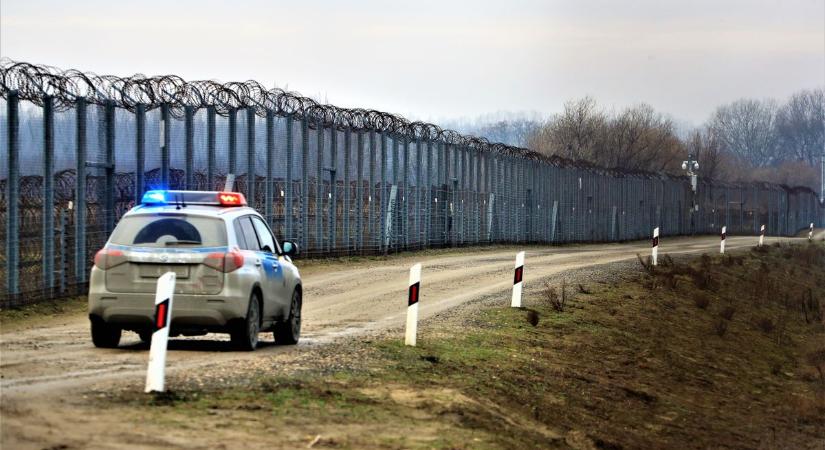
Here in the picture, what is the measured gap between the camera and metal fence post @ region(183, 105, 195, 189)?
1033 inches

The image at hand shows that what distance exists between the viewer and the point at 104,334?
1421 cm

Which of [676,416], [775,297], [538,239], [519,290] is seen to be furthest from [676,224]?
[676,416]

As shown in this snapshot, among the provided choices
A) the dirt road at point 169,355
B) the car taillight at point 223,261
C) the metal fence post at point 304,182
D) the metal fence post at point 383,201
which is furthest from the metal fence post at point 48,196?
the metal fence post at point 383,201

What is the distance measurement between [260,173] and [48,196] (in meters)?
10.5

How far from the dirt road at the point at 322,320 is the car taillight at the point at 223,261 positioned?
0.93m

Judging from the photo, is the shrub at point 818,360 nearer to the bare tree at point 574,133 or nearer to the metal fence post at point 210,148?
the metal fence post at point 210,148

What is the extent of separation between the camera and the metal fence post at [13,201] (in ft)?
62.6

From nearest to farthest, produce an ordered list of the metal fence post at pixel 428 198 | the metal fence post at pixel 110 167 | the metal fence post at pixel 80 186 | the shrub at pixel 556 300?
the metal fence post at pixel 80 186, the metal fence post at pixel 110 167, the shrub at pixel 556 300, the metal fence post at pixel 428 198

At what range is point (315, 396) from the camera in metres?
11.4

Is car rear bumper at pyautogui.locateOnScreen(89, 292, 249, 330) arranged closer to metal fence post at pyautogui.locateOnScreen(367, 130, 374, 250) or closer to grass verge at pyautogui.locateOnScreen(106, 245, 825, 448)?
grass verge at pyautogui.locateOnScreen(106, 245, 825, 448)

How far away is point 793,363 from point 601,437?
14477 mm

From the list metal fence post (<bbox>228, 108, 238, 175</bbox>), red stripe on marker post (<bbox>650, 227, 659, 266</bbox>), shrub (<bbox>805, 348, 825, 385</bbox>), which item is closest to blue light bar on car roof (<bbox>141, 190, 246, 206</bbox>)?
shrub (<bbox>805, 348, 825, 385</bbox>)

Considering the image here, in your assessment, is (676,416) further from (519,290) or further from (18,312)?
(18,312)

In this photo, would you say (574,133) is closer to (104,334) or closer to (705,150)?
(705,150)
